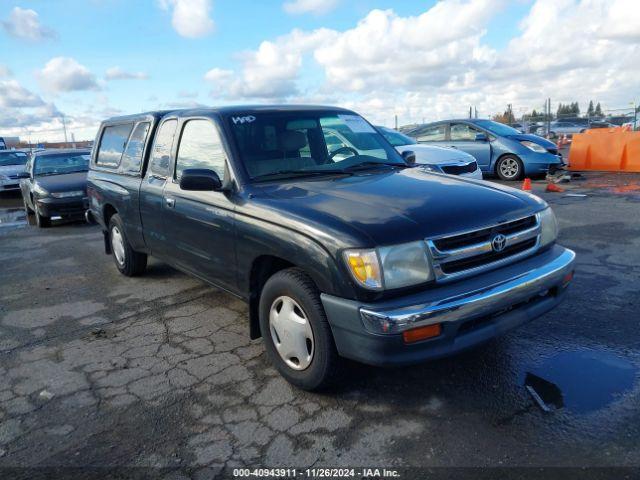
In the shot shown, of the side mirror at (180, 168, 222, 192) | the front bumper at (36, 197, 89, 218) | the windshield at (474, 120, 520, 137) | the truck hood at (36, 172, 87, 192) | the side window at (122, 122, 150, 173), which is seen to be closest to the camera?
the side mirror at (180, 168, 222, 192)

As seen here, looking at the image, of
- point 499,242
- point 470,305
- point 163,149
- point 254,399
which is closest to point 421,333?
point 470,305

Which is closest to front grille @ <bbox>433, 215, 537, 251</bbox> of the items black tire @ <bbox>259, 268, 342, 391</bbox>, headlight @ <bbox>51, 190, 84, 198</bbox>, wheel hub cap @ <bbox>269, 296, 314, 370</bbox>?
black tire @ <bbox>259, 268, 342, 391</bbox>

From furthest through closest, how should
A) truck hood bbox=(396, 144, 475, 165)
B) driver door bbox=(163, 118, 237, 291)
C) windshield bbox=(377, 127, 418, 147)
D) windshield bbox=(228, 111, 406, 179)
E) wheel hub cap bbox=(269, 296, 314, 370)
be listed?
1. windshield bbox=(377, 127, 418, 147)
2. truck hood bbox=(396, 144, 475, 165)
3. windshield bbox=(228, 111, 406, 179)
4. driver door bbox=(163, 118, 237, 291)
5. wheel hub cap bbox=(269, 296, 314, 370)

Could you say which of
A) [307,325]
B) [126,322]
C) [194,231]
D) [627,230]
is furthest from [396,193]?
[627,230]

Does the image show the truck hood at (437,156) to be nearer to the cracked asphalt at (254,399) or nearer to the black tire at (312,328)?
the cracked asphalt at (254,399)

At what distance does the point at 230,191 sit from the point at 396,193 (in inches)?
46.0

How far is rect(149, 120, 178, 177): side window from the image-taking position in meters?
4.60

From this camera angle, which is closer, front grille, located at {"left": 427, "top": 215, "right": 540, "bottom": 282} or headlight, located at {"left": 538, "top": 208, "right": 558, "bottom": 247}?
front grille, located at {"left": 427, "top": 215, "right": 540, "bottom": 282}

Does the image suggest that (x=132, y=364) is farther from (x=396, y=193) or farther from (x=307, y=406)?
(x=396, y=193)

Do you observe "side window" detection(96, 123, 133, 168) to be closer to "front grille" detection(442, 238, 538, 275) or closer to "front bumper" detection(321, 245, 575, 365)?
"front bumper" detection(321, 245, 575, 365)

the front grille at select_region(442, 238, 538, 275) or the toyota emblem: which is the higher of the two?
the toyota emblem

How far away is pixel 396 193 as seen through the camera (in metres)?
3.34

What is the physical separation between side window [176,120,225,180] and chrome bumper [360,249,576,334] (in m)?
1.82

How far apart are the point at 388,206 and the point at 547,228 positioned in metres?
1.17
